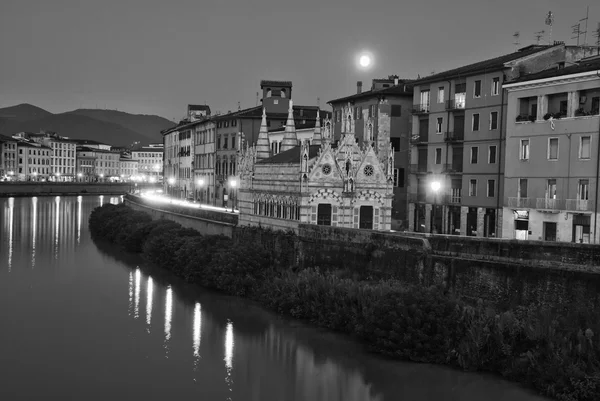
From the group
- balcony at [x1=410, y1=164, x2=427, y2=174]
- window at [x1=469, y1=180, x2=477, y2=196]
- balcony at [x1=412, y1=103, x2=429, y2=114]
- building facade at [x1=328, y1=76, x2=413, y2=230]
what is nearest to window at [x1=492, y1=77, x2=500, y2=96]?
window at [x1=469, y1=180, x2=477, y2=196]

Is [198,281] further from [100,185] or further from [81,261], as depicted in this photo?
[100,185]

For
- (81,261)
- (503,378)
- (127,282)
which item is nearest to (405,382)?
(503,378)

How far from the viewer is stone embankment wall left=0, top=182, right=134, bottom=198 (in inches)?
5133

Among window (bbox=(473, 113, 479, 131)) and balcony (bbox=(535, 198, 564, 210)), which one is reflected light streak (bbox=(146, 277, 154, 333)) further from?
window (bbox=(473, 113, 479, 131))

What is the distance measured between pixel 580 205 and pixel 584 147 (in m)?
3.03

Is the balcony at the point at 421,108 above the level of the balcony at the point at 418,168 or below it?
above

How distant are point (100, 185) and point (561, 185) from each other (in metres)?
134

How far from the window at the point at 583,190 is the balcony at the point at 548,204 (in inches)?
43.1

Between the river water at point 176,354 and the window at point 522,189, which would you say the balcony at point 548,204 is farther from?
the river water at point 176,354

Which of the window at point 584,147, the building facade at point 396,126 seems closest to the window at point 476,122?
the building facade at point 396,126

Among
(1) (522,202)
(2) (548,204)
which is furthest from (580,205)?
(1) (522,202)

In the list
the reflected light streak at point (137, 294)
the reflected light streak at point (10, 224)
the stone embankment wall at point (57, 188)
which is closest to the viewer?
the reflected light streak at point (137, 294)

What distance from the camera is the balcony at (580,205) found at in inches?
1384

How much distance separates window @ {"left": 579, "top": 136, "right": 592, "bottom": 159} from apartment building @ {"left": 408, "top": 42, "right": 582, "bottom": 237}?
266 inches
